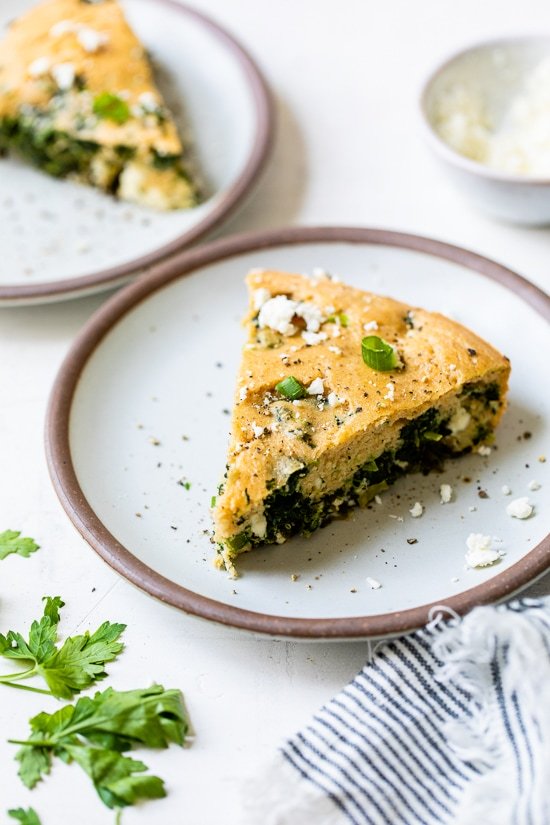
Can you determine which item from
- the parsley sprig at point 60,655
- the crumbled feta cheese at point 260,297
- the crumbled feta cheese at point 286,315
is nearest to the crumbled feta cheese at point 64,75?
the crumbled feta cheese at point 260,297

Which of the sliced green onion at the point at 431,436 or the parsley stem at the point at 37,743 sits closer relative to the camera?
the parsley stem at the point at 37,743

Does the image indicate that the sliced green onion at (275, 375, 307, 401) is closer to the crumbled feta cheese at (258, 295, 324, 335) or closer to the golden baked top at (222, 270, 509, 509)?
the golden baked top at (222, 270, 509, 509)


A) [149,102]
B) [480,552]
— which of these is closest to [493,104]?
[149,102]

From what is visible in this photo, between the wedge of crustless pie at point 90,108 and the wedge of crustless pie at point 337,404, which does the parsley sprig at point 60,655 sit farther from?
the wedge of crustless pie at point 90,108

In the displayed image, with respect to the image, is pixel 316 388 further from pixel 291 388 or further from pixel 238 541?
pixel 238 541

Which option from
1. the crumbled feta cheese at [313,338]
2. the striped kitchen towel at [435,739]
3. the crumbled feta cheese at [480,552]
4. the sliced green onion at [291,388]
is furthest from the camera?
the crumbled feta cheese at [313,338]

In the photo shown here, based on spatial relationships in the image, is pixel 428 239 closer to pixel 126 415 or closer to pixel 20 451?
pixel 126 415
